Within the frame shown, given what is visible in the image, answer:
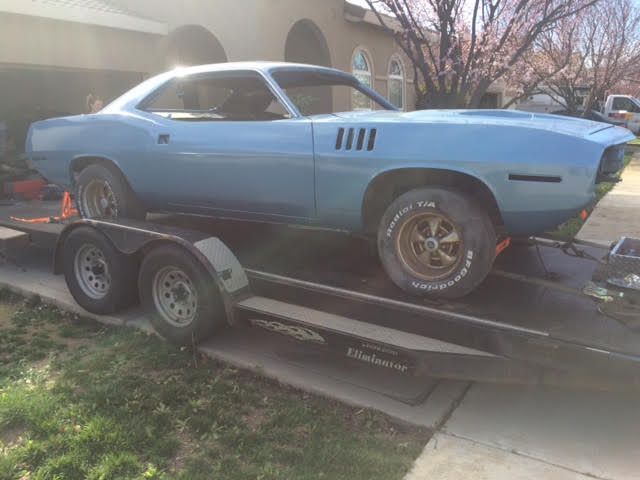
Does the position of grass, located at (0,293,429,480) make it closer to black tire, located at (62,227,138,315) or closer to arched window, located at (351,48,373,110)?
black tire, located at (62,227,138,315)

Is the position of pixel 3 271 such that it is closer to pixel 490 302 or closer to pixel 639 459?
pixel 490 302

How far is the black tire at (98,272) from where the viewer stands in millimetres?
4312

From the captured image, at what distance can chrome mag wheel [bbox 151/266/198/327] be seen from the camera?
3984 millimetres

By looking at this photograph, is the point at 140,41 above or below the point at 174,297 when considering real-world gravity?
above

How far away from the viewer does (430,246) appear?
3373 mm

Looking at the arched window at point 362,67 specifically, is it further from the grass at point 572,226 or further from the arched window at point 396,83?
the grass at point 572,226

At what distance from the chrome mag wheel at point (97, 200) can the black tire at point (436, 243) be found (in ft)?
8.35

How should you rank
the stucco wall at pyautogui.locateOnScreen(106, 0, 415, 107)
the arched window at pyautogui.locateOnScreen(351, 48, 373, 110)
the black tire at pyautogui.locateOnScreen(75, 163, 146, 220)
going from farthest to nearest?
the arched window at pyautogui.locateOnScreen(351, 48, 373, 110), the stucco wall at pyautogui.locateOnScreen(106, 0, 415, 107), the black tire at pyautogui.locateOnScreen(75, 163, 146, 220)

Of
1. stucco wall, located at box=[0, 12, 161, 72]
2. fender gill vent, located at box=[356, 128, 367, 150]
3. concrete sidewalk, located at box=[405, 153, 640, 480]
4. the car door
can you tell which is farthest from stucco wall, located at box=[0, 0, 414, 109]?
concrete sidewalk, located at box=[405, 153, 640, 480]

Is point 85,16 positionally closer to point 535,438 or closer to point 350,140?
point 350,140

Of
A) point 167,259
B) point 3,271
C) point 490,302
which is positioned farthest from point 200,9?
point 490,302

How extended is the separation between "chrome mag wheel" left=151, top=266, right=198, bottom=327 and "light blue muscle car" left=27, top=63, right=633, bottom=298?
60cm

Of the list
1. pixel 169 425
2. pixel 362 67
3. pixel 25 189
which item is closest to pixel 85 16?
pixel 25 189

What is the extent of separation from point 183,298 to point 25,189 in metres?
6.06
